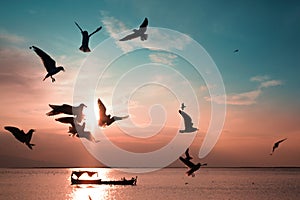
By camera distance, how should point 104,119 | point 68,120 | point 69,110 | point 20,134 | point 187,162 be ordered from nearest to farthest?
point 20,134 → point 68,120 → point 69,110 → point 104,119 → point 187,162

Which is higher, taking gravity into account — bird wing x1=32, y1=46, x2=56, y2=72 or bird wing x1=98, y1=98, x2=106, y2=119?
bird wing x1=32, y1=46, x2=56, y2=72

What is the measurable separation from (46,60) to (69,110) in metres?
3.04

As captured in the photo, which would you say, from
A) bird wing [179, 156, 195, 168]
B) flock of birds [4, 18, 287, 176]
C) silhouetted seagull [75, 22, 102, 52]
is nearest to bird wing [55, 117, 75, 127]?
flock of birds [4, 18, 287, 176]

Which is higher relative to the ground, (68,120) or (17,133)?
(68,120)

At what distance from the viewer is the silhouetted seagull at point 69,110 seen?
73.7 ft

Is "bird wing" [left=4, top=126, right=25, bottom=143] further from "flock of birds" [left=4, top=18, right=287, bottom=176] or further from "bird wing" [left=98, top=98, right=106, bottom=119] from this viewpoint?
"bird wing" [left=98, top=98, right=106, bottom=119]

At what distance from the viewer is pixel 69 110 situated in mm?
23094

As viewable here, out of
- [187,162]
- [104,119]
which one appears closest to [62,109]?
[104,119]

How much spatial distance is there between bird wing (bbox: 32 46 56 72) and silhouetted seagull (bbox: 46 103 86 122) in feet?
6.56

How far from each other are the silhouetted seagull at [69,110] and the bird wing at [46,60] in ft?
6.56

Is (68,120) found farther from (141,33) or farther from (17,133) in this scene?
(141,33)

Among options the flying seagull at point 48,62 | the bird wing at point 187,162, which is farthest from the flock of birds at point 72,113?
the bird wing at point 187,162

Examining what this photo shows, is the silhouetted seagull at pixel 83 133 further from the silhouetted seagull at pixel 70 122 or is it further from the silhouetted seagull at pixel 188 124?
the silhouetted seagull at pixel 188 124

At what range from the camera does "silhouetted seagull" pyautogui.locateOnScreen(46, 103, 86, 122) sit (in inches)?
885
